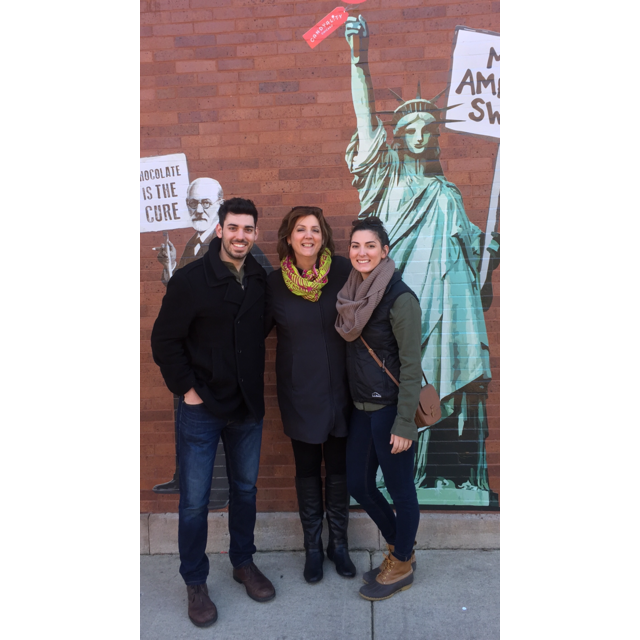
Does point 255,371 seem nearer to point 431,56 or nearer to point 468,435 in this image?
point 468,435

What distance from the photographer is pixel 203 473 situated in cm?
270

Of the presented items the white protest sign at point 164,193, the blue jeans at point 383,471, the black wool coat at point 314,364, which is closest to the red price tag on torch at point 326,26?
the white protest sign at point 164,193

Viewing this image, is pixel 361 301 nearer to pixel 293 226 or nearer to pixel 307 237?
pixel 307 237

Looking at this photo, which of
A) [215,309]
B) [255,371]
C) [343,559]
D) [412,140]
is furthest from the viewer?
[412,140]

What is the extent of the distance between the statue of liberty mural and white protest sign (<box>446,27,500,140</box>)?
141 millimetres

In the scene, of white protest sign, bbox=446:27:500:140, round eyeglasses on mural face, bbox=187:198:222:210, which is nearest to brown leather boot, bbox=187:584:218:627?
round eyeglasses on mural face, bbox=187:198:222:210

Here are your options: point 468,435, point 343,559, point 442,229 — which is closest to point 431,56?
point 442,229

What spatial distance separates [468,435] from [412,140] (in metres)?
2.16

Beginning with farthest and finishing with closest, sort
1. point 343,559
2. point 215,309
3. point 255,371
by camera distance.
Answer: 1. point 343,559
2. point 255,371
3. point 215,309

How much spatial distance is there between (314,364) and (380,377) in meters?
0.40

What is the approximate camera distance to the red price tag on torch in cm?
316

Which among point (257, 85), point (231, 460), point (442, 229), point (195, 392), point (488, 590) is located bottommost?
point (488, 590)

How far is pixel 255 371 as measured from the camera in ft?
9.05

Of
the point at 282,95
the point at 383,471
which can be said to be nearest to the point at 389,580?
the point at 383,471
